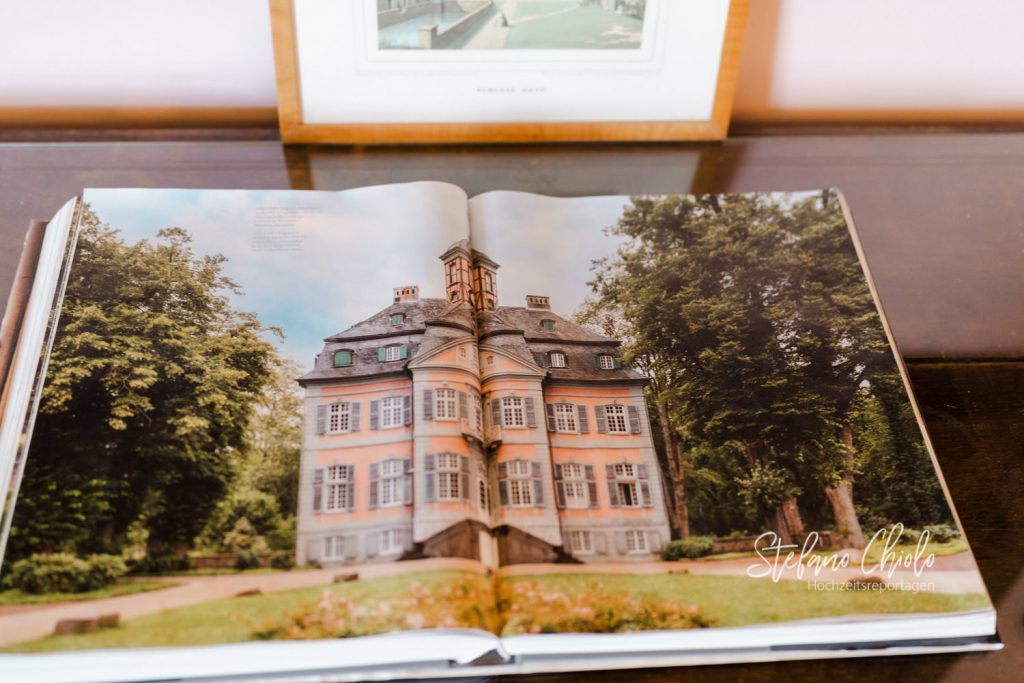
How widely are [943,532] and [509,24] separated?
2.15 ft

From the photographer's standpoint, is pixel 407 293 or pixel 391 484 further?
pixel 407 293

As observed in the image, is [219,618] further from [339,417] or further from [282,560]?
[339,417]

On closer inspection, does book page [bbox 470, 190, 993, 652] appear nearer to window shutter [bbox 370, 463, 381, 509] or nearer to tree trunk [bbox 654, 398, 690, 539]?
tree trunk [bbox 654, 398, 690, 539]

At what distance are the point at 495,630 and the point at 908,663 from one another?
31 cm

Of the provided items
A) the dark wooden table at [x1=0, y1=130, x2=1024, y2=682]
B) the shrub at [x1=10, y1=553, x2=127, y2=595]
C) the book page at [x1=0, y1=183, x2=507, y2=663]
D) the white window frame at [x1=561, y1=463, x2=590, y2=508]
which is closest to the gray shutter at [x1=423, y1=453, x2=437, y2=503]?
the book page at [x1=0, y1=183, x2=507, y2=663]

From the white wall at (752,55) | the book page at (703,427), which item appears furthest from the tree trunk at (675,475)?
the white wall at (752,55)

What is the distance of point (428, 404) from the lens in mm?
658

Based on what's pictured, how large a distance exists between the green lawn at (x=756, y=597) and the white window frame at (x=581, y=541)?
0.02m

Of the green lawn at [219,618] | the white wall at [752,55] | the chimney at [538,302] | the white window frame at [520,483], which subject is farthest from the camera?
the white wall at [752,55]

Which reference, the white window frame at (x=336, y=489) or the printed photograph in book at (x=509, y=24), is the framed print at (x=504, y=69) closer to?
the printed photograph in book at (x=509, y=24)

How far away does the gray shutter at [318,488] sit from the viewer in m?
0.61

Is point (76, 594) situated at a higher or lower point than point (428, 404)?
lower

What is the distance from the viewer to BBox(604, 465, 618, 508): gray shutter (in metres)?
0.64
